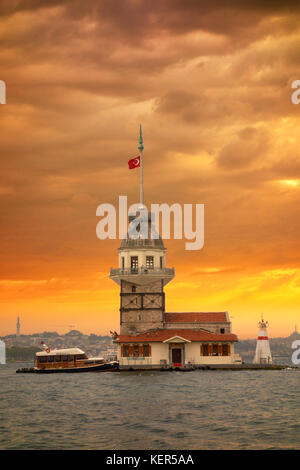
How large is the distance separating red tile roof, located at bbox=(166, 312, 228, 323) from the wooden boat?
10429 millimetres

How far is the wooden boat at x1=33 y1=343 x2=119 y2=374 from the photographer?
88.8m

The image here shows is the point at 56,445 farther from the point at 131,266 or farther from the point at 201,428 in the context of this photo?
the point at 131,266

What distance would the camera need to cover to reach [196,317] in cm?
9412

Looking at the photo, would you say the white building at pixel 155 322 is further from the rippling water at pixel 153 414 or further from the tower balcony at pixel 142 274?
the rippling water at pixel 153 414

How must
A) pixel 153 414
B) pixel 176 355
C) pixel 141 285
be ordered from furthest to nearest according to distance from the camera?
pixel 141 285 < pixel 176 355 < pixel 153 414

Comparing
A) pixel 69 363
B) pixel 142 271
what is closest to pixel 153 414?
pixel 69 363

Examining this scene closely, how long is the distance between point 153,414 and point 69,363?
47027 millimetres

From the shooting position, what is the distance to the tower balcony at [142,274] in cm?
9219

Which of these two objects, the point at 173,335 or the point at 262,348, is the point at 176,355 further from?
the point at 262,348

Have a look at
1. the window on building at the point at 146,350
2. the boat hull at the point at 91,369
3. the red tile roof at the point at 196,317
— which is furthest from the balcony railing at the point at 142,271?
the boat hull at the point at 91,369
